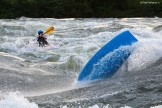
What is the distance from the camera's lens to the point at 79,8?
44.9 m

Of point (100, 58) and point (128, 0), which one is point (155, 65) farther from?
point (128, 0)

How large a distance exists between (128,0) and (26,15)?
13.0 metres

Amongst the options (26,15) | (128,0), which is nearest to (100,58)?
(26,15)

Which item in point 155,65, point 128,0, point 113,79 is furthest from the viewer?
point 128,0

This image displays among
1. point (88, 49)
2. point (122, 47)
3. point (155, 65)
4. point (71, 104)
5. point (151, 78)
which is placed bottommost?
point (71, 104)

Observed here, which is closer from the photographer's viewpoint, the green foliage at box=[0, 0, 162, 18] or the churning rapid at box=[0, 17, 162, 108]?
the churning rapid at box=[0, 17, 162, 108]

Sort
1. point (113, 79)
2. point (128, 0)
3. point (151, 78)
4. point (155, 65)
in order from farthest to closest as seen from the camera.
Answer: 1. point (128, 0)
2. point (155, 65)
3. point (113, 79)
4. point (151, 78)

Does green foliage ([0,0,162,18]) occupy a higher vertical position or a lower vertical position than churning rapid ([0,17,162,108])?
higher

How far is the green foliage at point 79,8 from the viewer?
4419 cm

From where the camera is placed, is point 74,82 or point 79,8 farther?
point 79,8

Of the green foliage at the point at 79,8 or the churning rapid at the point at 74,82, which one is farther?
the green foliage at the point at 79,8

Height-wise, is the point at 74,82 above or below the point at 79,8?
below

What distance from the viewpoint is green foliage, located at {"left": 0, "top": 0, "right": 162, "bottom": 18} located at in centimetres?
4419

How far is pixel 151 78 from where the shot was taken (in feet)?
21.6
